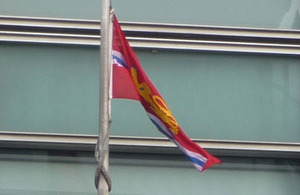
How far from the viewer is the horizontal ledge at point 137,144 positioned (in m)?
12.8

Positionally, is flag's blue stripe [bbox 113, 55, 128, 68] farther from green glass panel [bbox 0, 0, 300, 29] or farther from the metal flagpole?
green glass panel [bbox 0, 0, 300, 29]

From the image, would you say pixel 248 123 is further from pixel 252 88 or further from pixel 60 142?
pixel 60 142

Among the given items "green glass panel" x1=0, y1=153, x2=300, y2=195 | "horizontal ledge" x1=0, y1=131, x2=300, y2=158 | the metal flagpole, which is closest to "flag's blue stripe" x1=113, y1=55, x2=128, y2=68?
the metal flagpole

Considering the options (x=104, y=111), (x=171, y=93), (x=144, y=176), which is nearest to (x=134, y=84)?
(x=104, y=111)

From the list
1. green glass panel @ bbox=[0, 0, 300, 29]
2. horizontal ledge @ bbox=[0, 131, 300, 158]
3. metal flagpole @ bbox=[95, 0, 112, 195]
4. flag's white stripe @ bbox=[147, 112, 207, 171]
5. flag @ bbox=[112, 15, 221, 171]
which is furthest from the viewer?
green glass panel @ bbox=[0, 0, 300, 29]

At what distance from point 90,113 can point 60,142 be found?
0.55m

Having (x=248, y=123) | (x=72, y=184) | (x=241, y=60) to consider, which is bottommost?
(x=72, y=184)

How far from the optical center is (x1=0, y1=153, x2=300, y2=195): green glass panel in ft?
42.1

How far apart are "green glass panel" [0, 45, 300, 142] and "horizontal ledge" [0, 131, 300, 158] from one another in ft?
0.46

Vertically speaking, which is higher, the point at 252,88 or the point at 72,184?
the point at 252,88

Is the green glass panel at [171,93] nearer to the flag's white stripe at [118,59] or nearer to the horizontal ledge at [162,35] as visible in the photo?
the horizontal ledge at [162,35]

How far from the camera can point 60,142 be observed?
12.8 metres

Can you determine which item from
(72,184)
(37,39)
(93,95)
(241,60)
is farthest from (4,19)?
(241,60)

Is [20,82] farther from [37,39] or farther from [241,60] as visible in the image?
[241,60]
